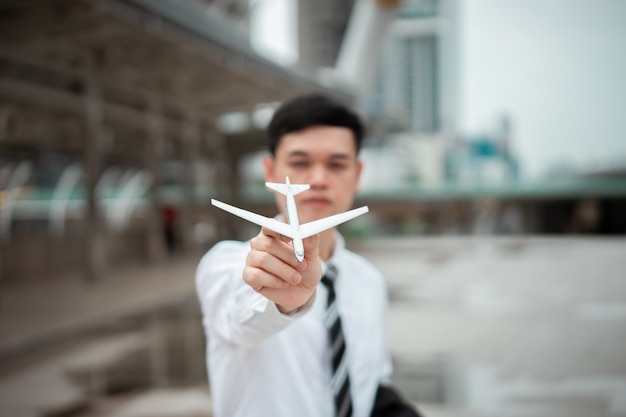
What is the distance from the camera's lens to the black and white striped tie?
62.0 inches

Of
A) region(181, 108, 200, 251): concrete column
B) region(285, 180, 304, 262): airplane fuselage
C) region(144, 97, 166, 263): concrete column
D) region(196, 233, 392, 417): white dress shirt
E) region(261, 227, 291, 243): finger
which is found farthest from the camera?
region(181, 108, 200, 251): concrete column

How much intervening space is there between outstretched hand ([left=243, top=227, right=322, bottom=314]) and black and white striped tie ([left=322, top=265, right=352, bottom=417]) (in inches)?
21.5

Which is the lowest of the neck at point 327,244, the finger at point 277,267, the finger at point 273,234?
the neck at point 327,244

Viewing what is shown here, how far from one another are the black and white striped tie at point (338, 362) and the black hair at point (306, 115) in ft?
1.84

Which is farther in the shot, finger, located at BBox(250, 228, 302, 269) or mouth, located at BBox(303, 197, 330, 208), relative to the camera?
mouth, located at BBox(303, 197, 330, 208)

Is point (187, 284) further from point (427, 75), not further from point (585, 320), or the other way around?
point (427, 75)

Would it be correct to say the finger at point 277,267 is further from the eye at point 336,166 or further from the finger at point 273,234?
the eye at point 336,166

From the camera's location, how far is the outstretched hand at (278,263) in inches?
40.8

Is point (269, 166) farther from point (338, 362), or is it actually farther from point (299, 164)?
point (338, 362)

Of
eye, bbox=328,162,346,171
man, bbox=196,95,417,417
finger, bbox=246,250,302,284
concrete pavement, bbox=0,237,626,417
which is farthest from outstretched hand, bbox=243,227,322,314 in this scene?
concrete pavement, bbox=0,237,626,417

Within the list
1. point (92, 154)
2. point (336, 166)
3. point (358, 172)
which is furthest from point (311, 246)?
point (92, 154)

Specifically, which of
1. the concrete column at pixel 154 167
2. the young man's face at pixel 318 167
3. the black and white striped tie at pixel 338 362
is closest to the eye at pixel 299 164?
the young man's face at pixel 318 167

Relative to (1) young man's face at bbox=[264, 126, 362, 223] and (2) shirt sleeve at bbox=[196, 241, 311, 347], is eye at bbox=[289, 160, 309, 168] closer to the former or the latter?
(1) young man's face at bbox=[264, 126, 362, 223]

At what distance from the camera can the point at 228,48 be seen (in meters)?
10.5
